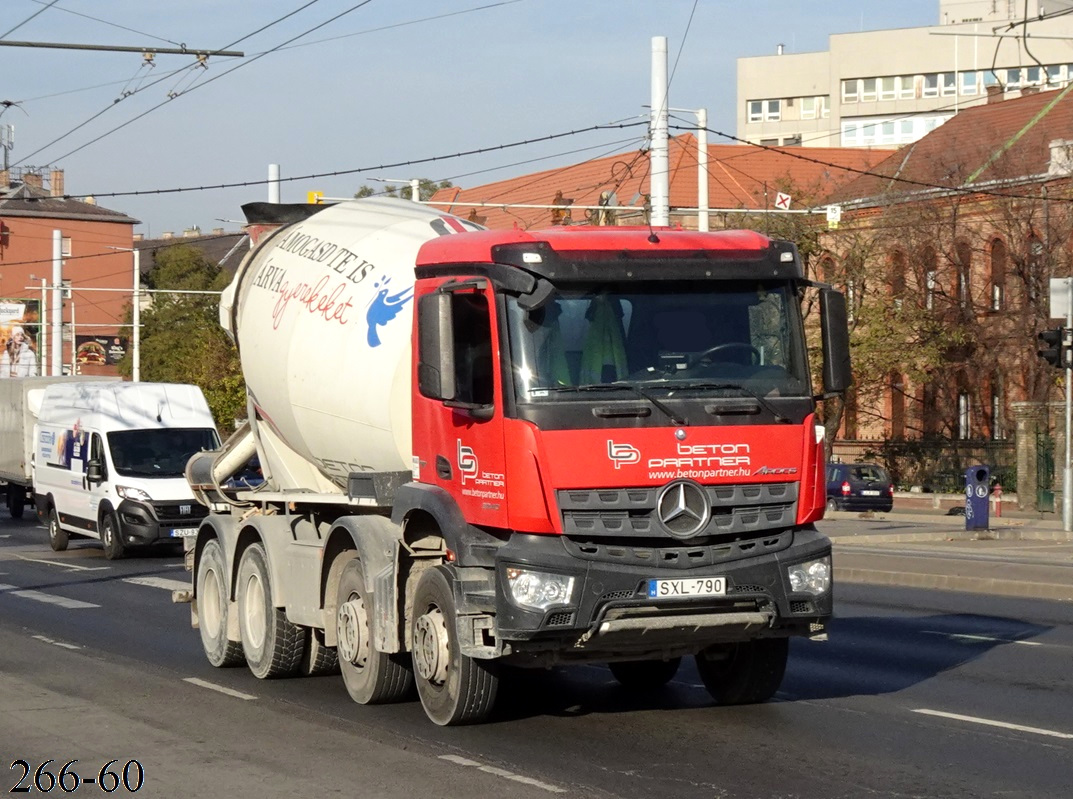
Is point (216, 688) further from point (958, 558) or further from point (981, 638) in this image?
point (958, 558)

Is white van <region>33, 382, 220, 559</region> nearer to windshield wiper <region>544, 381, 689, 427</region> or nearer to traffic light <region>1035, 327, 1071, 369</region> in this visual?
traffic light <region>1035, 327, 1071, 369</region>

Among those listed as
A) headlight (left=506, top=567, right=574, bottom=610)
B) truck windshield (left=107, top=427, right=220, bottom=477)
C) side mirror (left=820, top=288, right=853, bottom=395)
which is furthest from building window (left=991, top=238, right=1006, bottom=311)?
headlight (left=506, top=567, right=574, bottom=610)

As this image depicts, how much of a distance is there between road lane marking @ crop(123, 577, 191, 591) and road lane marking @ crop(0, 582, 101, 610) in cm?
147

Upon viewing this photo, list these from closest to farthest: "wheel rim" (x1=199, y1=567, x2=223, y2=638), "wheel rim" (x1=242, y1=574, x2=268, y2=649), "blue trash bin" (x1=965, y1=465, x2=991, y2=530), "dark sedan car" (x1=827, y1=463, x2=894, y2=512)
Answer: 1. "wheel rim" (x1=242, y1=574, x2=268, y2=649)
2. "wheel rim" (x1=199, y1=567, x2=223, y2=638)
3. "blue trash bin" (x1=965, y1=465, x2=991, y2=530)
4. "dark sedan car" (x1=827, y1=463, x2=894, y2=512)

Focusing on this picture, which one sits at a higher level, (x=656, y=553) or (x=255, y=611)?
(x=656, y=553)

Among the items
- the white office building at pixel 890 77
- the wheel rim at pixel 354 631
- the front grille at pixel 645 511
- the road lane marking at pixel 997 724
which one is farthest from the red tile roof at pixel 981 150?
the front grille at pixel 645 511

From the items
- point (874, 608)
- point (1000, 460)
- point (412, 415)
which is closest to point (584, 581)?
point (412, 415)

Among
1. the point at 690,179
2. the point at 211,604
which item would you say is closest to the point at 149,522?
the point at 211,604

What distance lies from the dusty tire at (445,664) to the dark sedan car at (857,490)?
3786 centimetres

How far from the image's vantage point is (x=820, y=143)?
10381 centimetres

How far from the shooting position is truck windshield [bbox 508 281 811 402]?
30.9 ft

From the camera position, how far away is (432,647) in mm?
10094

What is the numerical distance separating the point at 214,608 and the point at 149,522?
521 inches

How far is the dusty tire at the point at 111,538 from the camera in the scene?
27.1 meters
